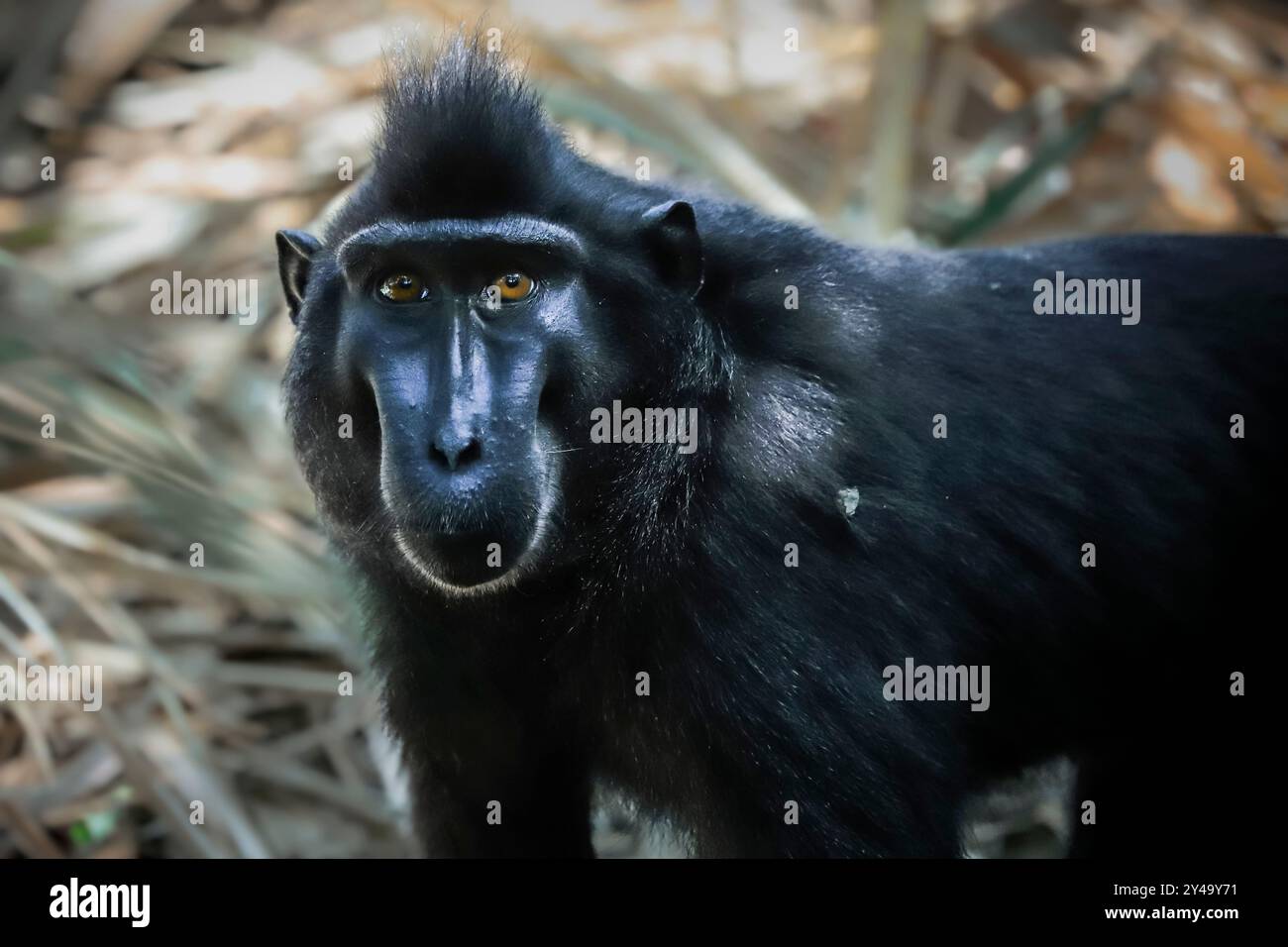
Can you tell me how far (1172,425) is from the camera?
19.1 ft

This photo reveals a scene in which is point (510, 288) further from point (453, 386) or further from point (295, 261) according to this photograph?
point (295, 261)

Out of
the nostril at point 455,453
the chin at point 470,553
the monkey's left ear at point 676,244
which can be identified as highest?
the monkey's left ear at point 676,244

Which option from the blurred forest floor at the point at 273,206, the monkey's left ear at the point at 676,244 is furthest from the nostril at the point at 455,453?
the blurred forest floor at the point at 273,206

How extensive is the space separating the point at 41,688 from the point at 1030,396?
478cm

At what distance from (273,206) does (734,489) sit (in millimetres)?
5230

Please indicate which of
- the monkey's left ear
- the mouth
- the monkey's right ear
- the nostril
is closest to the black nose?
the nostril

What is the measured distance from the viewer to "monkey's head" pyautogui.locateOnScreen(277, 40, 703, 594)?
186 inches

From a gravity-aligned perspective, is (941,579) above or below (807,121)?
below

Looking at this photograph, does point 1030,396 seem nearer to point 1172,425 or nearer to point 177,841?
point 1172,425

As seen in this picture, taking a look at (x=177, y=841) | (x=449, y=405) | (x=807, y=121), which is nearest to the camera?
(x=449, y=405)

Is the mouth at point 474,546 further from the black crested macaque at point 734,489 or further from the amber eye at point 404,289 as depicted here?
the amber eye at point 404,289

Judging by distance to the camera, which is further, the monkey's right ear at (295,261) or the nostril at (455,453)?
the monkey's right ear at (295,261)

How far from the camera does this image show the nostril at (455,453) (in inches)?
182

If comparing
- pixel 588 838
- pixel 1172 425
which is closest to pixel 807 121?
pixel 1172 425
